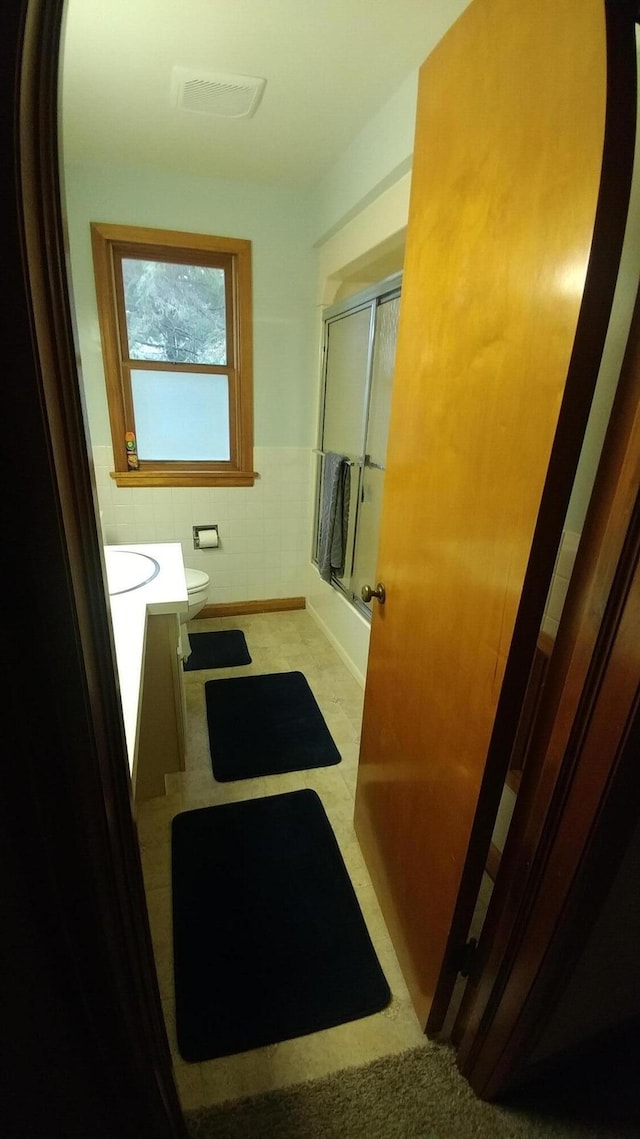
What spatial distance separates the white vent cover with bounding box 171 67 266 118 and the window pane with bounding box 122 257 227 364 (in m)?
0.78

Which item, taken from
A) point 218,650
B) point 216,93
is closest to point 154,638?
point 218,650

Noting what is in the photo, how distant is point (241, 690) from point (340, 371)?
176 centimetres

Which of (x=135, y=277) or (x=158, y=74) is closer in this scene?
(x=158, y=74)

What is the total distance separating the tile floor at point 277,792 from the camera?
1002mm

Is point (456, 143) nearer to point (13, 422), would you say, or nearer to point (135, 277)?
point (13, 422)

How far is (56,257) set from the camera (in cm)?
35

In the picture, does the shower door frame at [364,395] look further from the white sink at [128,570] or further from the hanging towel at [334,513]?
the white sink at [128,570]

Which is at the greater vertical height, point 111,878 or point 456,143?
point 456,143

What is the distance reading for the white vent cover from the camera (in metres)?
1.57

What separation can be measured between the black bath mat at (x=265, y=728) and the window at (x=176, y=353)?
126cm

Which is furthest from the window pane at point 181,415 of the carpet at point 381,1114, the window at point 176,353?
the carpet at point 381,1114

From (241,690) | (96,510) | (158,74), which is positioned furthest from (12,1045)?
(158,74)

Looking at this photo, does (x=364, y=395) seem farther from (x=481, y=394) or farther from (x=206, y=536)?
(x=481, y=394)

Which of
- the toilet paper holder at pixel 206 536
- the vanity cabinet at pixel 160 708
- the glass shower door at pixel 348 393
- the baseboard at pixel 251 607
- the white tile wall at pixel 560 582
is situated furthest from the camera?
the baseboard at pixel 251 607
